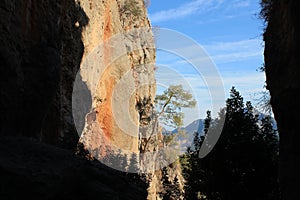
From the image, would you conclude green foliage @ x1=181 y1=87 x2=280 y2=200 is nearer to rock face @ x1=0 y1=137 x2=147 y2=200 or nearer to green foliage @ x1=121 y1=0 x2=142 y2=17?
rock face @ x1=0 y1=137 x2=147 y2=200

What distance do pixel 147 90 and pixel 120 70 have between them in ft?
28.7

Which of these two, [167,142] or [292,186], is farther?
[167,142]

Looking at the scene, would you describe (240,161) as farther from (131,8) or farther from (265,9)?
(131,8)

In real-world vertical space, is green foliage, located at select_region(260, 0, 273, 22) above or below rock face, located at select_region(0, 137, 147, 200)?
above

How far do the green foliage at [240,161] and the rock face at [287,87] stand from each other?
9.49 ft

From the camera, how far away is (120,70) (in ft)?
86.8

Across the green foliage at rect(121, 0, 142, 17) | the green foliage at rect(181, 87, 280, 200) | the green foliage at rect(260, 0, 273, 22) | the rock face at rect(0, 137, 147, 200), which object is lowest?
the rock face at rect(0, 137, 147, 200)

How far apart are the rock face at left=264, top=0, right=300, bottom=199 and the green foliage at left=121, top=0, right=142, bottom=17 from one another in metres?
24.3

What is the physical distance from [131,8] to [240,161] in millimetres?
24526

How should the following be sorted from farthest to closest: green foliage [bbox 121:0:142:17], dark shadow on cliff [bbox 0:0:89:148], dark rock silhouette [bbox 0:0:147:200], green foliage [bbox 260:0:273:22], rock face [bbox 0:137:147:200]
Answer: green foliage [bbox 121:0:142:17] → green foliage [bbox 260:0:273:22] → dark shadow on cliff [bbox 0:0:89:148] → dark rock silhouette [bbox 0:0:147:200] → rock face [bbox 0:137:147:200]

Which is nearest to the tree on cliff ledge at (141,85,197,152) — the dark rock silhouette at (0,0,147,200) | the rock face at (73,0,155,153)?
the rock face at (73,0,155,153)

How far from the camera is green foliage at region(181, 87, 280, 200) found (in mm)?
10320

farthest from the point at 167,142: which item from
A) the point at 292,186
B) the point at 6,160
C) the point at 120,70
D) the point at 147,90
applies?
the point at 6,160

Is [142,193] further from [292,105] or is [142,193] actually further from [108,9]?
[108,9]
